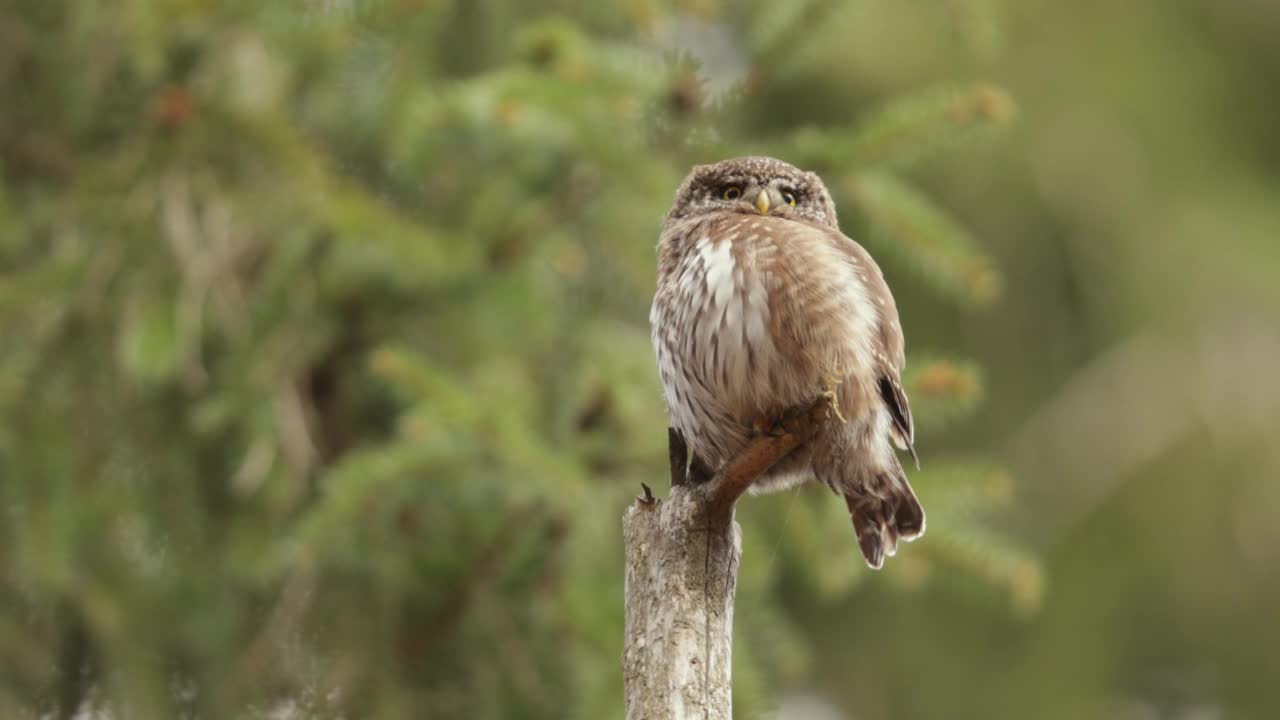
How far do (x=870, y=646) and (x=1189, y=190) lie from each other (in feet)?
6.96

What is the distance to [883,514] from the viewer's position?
8.95 ft

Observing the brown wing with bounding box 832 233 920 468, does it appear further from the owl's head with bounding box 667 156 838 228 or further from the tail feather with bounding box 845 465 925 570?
the owl's head with bounding box 667 156 838 228

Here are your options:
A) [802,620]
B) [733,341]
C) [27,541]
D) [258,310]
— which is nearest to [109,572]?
[27,541]

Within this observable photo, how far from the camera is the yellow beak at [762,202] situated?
3.28m

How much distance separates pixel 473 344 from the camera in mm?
4180

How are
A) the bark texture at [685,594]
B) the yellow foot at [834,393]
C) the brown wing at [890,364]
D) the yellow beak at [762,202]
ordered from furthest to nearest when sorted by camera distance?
the yellow beak at [762,202] → the brown wing at [890,364] → the yellow foot at [834,393] → the bark texture at [685,594]

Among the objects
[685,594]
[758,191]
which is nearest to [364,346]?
[758,191]

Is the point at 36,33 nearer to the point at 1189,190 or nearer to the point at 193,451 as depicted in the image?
the point at 193,451

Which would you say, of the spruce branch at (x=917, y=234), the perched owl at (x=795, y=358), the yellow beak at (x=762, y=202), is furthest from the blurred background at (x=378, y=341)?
the perched owl at (x=795, y=358)

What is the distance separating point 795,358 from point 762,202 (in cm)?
77

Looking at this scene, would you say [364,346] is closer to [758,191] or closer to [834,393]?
[758,191]

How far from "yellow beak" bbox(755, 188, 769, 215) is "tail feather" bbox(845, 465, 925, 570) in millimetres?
758

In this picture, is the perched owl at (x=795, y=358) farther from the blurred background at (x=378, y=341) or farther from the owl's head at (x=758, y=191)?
the blurred background at (x=378, y=341)

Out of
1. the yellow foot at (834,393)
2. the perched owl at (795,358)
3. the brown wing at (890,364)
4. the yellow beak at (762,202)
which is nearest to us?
the yellow foot at (834,393)
